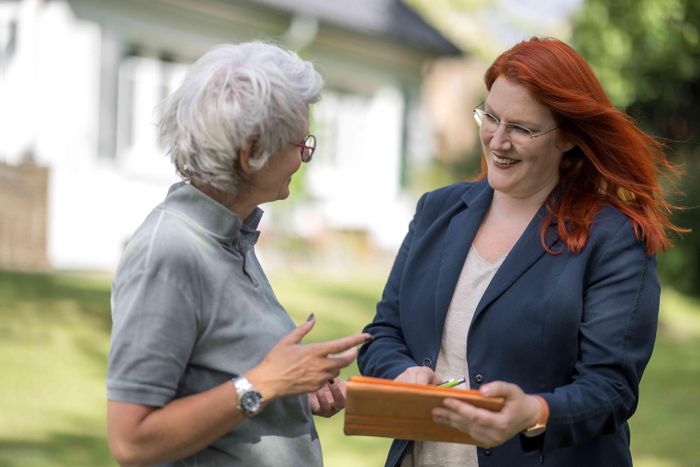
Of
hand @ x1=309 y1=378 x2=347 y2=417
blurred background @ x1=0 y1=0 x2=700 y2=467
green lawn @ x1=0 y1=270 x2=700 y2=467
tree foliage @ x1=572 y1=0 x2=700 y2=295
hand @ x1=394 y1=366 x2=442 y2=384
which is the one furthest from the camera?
tree foliage @ x1=572 y1=0 x2=700 y2=295

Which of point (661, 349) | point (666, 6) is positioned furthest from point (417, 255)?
point (661, 349)

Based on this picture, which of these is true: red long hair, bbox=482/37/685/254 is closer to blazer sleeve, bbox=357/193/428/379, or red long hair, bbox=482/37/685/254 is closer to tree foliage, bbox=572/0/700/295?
blazer sleeve, bbox=357/193/428/379

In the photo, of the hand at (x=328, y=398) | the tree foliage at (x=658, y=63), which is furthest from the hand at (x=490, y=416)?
the tree foliage at (x=658, y=63)

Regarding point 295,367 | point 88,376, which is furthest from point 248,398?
point 88,376

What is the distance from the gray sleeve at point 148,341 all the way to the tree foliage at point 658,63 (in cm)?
706

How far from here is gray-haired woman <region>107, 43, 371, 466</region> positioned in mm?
2104

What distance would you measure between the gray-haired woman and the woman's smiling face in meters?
0.60

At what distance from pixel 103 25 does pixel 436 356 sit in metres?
10.6

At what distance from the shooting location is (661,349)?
38.0 ft

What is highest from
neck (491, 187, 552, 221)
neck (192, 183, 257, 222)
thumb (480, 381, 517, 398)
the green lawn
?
neck (192, 183, 257, 222)

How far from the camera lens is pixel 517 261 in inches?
108

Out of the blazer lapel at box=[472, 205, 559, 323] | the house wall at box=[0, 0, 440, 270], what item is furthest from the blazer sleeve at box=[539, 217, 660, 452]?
the house wall at box=[0, 0, 440, 270]

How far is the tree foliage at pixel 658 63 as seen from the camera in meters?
10.5

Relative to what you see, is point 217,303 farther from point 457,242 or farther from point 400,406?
point 457,242
